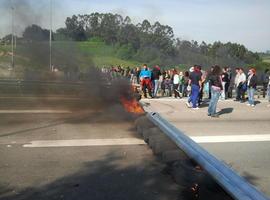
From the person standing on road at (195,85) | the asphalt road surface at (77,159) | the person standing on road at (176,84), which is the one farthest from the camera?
the person standing on road at (176,84)

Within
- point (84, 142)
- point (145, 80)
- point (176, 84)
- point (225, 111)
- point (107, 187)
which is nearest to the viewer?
point (107, 187)

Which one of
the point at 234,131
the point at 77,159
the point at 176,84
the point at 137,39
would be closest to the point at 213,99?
the point at 234,131

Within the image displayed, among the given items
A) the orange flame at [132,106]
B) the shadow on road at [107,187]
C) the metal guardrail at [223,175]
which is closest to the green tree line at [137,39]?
the orange flame at [132,106]

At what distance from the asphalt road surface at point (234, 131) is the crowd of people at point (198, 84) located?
575 millimetres

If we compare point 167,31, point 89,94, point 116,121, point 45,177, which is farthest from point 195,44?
point 45,177

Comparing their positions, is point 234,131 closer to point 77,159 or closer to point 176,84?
point 77,159

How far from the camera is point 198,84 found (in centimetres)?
1467

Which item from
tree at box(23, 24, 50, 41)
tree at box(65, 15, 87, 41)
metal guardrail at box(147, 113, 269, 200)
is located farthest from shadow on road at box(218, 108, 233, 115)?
metal guardrail at box(147, 113, 269, 200)

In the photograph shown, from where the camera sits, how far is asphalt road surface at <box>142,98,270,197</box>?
6955 mm

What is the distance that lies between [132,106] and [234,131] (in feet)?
8.78

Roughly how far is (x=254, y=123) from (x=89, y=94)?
16.6 feet

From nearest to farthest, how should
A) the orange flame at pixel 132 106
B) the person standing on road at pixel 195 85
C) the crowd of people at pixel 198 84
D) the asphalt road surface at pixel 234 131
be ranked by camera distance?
the asphalt road surface at pixel 234 131 → the orange flame at pixel 132 106 → the crowd of people at pixel 198 84 → the person standing on road at pixel 195 85

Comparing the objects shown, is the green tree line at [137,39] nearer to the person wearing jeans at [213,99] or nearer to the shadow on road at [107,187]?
the person wearing jeans at [213,99]

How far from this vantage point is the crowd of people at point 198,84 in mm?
13594
